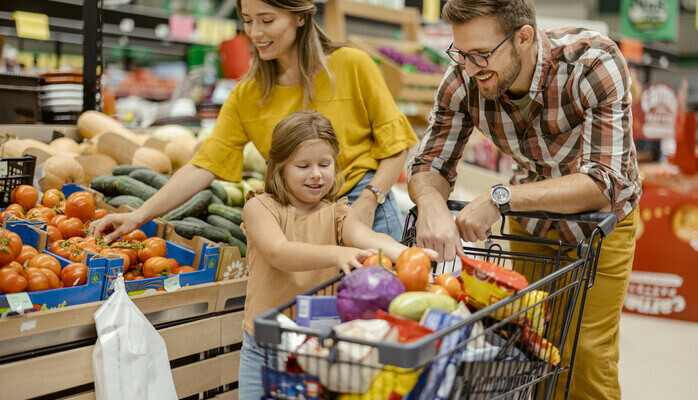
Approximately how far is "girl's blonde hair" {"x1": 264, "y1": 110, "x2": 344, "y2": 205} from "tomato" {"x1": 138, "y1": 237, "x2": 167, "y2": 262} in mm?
841

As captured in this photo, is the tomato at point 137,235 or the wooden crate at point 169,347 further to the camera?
the tomato at point 137,235

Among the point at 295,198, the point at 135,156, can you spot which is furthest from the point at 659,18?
the point at 295,198

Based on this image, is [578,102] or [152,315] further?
[152,315]

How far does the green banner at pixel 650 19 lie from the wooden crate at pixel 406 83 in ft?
23.7

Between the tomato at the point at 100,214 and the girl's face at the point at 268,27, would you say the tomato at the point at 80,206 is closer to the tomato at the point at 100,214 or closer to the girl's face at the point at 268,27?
the tomato at the point at 100,214

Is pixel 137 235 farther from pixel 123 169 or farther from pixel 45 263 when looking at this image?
pixel 123 169

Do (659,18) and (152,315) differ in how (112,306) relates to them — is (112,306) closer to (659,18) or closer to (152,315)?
(152,315)

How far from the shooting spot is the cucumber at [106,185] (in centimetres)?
334

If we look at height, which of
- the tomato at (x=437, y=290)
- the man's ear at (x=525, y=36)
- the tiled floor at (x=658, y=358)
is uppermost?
the man's ear at (x=525, y=36)

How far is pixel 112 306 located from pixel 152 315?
0.21 metres

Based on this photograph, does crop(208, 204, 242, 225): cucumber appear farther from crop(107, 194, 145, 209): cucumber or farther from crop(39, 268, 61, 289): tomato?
crop(39, 268, 61, 289): tomato

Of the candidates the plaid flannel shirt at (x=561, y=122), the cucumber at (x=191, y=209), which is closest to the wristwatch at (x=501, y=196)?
the plaid flannel shirt at (x=561, y=122)

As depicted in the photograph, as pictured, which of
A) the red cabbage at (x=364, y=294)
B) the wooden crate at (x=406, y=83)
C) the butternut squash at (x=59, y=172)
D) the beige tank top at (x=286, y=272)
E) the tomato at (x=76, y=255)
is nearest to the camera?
the red cabbage at (x=364, y=294)

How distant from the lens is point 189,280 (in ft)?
8.59
